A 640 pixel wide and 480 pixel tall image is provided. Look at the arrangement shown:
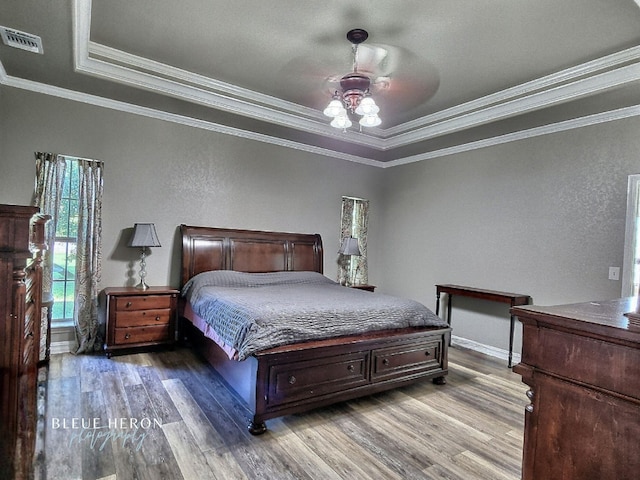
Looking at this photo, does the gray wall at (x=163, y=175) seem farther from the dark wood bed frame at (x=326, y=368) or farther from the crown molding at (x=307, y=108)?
the dark wood bed frame at (x=326, y=368)

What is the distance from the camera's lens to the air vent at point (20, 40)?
9.00 feet

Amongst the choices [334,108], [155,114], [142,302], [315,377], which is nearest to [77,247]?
[142,302]

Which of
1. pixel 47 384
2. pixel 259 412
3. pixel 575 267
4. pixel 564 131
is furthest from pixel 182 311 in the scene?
pixel 564 131

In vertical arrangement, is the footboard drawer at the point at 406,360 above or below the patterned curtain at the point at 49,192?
below

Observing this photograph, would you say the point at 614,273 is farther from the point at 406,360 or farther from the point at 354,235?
the point at 354,235

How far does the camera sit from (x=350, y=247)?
557 centimetres

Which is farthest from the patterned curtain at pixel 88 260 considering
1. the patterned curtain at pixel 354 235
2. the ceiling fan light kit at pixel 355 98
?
the patterned curtain at pixel 354 235

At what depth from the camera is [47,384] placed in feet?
9.81

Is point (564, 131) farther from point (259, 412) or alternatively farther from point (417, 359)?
point (259, 412)

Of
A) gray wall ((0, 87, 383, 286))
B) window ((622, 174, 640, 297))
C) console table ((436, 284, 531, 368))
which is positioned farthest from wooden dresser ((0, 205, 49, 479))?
window ((622, 174, 640, 297))

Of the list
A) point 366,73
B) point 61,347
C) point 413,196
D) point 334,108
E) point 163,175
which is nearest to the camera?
point 334,108

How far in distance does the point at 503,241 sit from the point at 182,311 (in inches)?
154

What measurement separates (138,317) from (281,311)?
1.88 metres

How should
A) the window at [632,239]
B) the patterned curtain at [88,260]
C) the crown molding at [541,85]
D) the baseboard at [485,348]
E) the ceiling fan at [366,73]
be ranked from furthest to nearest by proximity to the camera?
the baseboard at [485,348], the patterned curtain at [88,260], the window at [632,239], the ceiling fan at [366,73], the crown molding at [541,85]
